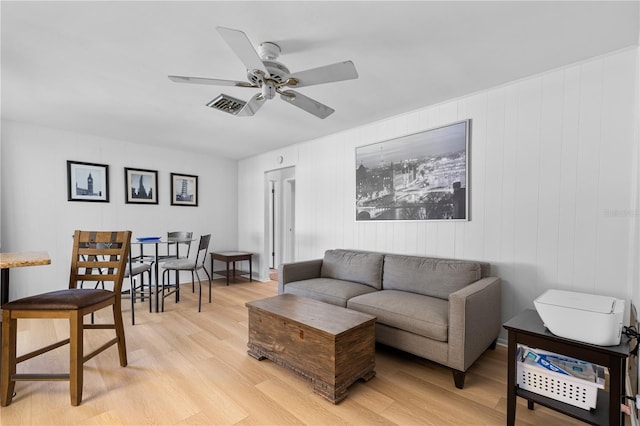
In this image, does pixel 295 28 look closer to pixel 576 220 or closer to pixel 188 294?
pixel 576 220

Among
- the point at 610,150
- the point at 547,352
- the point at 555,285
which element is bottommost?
the point at 547,352

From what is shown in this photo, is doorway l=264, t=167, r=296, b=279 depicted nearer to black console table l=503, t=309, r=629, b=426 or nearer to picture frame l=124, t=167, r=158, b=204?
picture frame l=124, t=167, r=158, b=204

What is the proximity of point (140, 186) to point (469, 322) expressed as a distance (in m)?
4.68

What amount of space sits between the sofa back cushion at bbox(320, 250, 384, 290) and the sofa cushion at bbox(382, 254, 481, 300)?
0.09m

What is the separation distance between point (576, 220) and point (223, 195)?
5032mm

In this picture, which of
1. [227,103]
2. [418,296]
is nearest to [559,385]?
[418,296]

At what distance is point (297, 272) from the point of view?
3.27 meters

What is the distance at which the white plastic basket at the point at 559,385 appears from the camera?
138 centimetres

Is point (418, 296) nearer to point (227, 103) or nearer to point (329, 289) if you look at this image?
point (329, 289)

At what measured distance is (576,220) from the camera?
7.16ft

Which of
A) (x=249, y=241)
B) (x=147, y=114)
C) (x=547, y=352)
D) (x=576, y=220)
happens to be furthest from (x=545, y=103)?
(x=249, y=241)

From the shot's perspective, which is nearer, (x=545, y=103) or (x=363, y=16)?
(x=363, y=16)

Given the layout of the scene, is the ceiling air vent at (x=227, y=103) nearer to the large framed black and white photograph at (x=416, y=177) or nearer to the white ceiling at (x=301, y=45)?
the white ceiling at (x=301, y=45)

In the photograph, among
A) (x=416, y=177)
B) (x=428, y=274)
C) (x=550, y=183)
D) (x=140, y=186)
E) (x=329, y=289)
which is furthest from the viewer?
(x=140, y=186)
